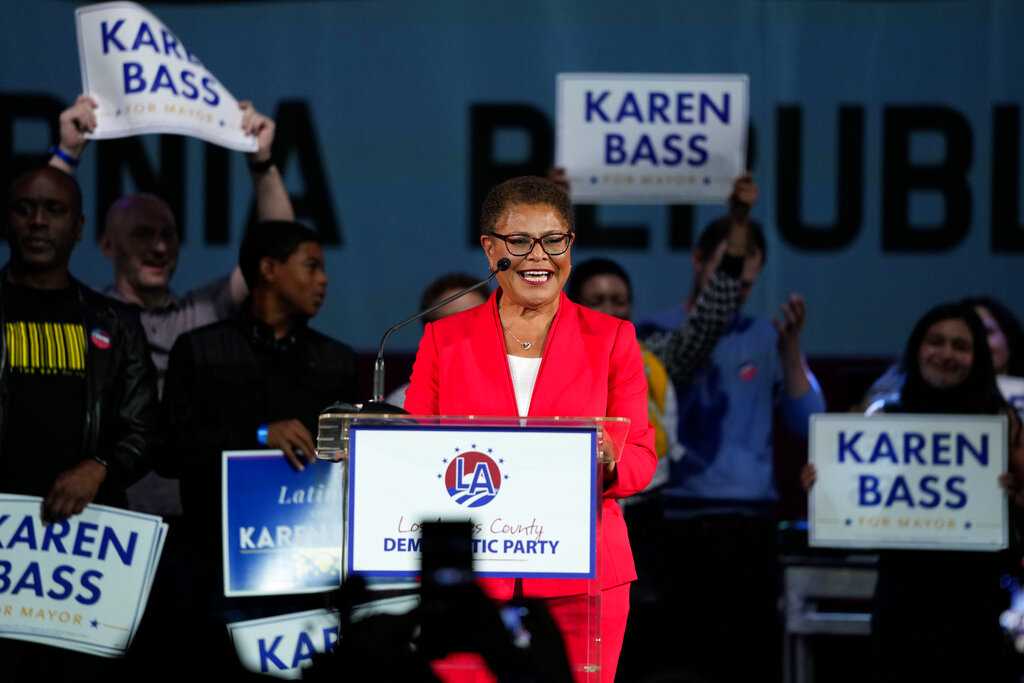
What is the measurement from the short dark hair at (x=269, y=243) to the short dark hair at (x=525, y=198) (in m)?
1.75

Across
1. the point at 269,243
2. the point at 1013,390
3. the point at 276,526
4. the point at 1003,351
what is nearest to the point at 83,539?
the point at 276,526

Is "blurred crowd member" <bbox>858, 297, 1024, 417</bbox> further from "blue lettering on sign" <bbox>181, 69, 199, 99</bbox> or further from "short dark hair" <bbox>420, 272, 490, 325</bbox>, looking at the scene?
"blue lettering on sign" <bbox>181, 69, 199, 99</bbox>

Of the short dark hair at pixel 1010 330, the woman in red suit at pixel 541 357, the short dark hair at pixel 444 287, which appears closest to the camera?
the woman in red suit at pixel 541 357

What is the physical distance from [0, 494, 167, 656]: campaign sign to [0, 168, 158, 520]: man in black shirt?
0.08m

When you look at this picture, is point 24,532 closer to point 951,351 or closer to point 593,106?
point 593,106

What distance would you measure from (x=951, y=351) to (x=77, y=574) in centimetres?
296

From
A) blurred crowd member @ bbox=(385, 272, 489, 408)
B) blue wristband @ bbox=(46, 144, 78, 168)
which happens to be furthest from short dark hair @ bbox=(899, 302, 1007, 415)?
blue wristband @ bbox=(46, 144, 78, 168)

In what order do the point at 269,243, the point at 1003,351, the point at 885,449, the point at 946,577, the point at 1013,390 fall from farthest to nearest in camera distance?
the point at 1003,351 < the point at 1013,390 < the point at 885,449 < the point at 946,577 < the point at 269,243

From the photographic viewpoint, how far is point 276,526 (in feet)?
15.1

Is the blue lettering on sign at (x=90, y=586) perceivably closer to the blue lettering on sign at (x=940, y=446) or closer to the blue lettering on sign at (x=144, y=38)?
the blue lettering on sign at (x=144, y=38)

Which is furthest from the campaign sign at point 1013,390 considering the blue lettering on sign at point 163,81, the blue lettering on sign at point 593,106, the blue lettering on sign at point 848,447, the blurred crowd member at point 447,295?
the blue lettering on sign at point 163,81

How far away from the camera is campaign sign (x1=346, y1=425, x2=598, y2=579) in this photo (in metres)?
2.94

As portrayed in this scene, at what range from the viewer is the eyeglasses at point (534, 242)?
3244 millimetres

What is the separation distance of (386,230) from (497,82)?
0.80m
